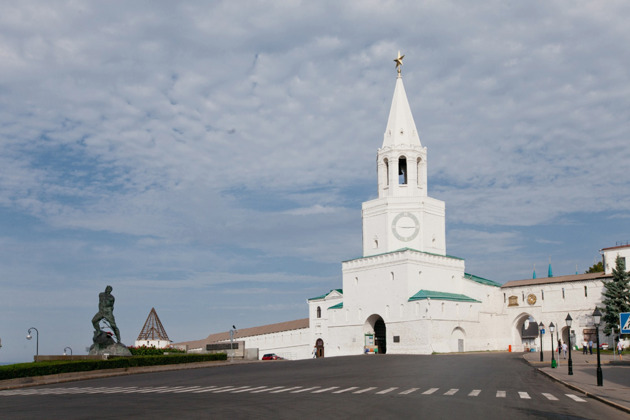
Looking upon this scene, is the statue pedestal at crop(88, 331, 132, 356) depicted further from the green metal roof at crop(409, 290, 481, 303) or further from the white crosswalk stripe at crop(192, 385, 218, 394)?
the green metal roof at crop(409, 290, 481, 303)

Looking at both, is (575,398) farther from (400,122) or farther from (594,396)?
(400,122)

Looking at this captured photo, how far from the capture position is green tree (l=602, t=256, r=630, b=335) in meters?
61.8

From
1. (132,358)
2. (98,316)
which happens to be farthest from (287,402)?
(98,316)

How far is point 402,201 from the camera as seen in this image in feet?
233

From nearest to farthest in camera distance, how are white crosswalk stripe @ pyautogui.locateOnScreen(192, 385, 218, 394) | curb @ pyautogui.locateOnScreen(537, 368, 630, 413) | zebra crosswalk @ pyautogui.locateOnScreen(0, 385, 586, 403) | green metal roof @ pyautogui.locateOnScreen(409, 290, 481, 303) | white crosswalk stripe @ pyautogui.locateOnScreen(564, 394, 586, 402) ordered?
curb @ pyautogui.locateOnScreen(537, 368, 630, 413) → white crosswalk stripe @ pyautogui.locateOnScreen(564, 394, 586, 402) → zebra crosswalk @ pyautogui.locateOnScreen(0, 385, 586, 403) → white crosswalk stripe @ pyautogui.locateOnScreen(192, 385, 218, 394) → green metal roof @ pyautogui.locateOnScreen(409, 290, 481, 303)

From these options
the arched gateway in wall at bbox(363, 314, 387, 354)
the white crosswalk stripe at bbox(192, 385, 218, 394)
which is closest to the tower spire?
the arched gateway in wall at bbox(363, 314, 387, 354)

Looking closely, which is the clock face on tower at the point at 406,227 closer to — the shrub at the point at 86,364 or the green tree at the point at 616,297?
the green tree at the point at 616,297

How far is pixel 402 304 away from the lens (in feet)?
218

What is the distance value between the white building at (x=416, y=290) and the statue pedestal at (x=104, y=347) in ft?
98.3

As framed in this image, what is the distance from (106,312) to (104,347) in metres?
2.47

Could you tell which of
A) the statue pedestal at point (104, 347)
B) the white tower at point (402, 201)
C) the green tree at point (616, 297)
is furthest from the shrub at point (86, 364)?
the green tree at point (616, 297)

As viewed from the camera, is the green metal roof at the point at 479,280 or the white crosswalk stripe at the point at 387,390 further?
the green metal roof at the point at 479,280

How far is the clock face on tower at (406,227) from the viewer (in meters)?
71.0

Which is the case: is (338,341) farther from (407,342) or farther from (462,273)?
(462,273)
